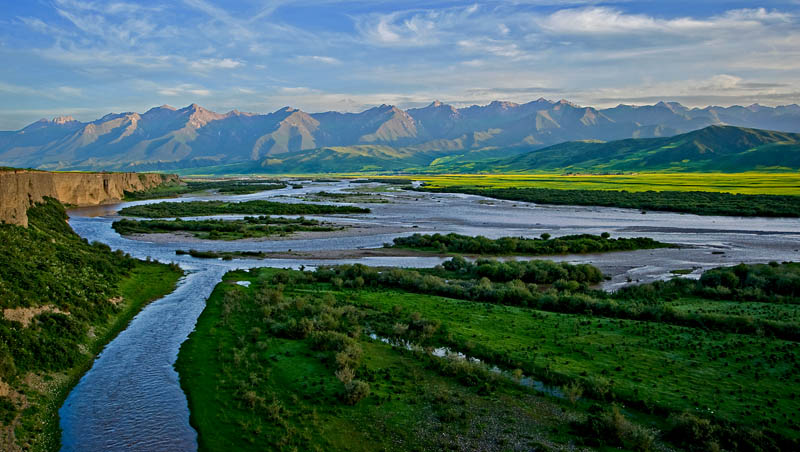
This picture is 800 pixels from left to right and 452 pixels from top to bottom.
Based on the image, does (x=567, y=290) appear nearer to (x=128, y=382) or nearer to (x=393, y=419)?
(x=393, y=419)

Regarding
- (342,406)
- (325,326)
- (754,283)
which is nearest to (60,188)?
(325,326)

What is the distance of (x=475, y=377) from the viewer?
895 inches

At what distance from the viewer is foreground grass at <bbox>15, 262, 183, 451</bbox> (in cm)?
1789

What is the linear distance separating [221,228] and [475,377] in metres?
66.2

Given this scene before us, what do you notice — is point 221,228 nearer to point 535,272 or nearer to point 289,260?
point 289,260

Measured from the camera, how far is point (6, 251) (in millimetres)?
31578

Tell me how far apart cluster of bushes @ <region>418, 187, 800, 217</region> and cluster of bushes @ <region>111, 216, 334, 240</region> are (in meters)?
72.3

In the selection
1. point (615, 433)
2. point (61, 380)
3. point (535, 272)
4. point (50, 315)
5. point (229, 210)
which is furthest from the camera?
point (229, 210)

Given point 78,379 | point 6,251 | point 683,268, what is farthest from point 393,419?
point 683,268

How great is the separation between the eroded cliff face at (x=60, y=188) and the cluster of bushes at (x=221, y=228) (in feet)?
41.5

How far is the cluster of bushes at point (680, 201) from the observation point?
3994 inches

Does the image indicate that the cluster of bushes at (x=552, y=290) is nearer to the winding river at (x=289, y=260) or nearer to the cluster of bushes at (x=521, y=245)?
the winding river at (x=289, y=260)

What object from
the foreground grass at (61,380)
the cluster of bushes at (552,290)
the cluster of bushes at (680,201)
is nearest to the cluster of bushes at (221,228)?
the cluster of bushes at (552,290)

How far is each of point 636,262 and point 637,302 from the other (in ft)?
71.0
